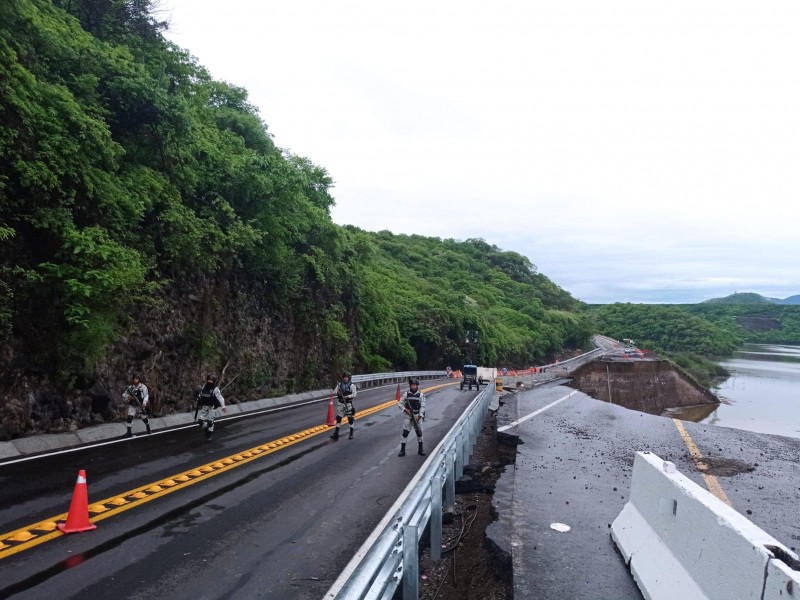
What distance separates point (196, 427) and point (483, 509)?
921 cm

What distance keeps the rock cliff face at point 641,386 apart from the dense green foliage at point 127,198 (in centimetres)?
4214

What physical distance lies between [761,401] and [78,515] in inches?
3125

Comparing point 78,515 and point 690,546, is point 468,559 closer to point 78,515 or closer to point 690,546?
point 690,546

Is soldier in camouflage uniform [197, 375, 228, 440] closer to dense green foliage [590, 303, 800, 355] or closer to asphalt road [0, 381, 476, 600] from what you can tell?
asphalt road [0, 381, 476, 600]

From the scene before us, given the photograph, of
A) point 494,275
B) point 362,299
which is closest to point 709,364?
point 494,275

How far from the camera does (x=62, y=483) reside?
8.21 metres

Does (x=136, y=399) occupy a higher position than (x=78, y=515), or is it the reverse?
(x=136, y=399)

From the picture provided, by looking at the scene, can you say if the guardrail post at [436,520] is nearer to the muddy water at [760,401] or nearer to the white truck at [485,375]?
the white truck at [485,375]

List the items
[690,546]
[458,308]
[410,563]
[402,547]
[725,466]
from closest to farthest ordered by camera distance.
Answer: [690,546]
[402,547]
[410,563]
[725,466]
[458,308]

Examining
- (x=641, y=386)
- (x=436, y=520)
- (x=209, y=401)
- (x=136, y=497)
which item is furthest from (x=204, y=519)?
(x=641, y=386)

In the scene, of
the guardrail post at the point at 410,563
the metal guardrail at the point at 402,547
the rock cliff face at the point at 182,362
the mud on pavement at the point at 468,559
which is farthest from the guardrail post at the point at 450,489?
the rock cliff face at the point at 182,362

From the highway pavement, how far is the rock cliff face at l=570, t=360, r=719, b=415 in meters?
48.5

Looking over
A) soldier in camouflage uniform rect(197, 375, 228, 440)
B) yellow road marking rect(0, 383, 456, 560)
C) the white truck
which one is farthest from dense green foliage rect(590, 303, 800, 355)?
yellow road marking rect(0, 383, 456, 560)

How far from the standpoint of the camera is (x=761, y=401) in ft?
221
